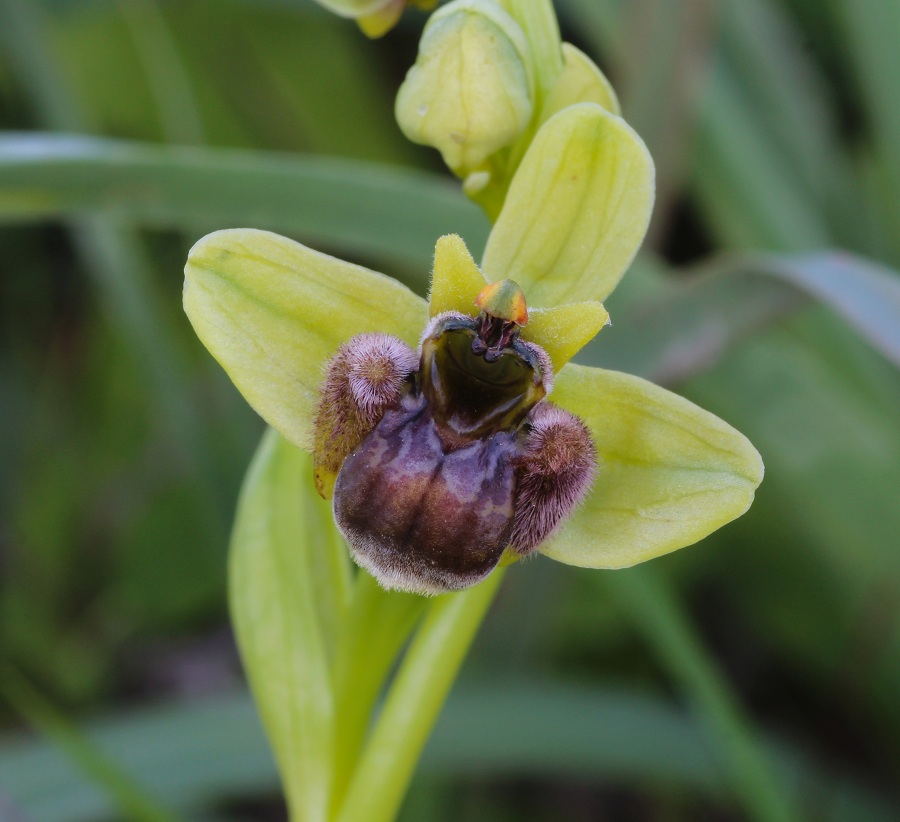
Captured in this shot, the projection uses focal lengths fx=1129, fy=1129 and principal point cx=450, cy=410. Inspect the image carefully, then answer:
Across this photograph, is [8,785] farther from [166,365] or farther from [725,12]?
[725,12]

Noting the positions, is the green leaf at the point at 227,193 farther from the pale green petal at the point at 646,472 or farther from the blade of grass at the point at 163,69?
the blade of grass at the point at 163,69

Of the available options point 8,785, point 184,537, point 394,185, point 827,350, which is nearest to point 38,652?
point 184,537

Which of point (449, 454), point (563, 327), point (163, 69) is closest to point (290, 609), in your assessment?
point (449, 454)

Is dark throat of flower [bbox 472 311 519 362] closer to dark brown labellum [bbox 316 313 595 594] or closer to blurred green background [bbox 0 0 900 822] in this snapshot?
dark brown labellum [bbox 316 313 595 594]

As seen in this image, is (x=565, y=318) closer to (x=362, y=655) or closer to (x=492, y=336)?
(x=492, y=336)

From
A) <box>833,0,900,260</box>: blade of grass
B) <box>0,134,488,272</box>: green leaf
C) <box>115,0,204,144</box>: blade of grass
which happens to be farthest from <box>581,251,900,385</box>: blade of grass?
<box>115,0,204,144</box>: blade of grass
